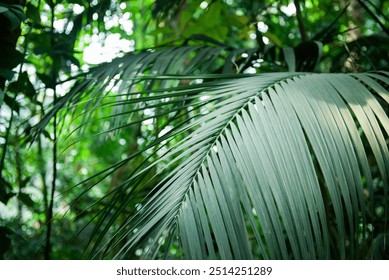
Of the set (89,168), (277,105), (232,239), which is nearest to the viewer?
(232,239)

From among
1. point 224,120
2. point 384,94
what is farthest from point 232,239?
point 384,94

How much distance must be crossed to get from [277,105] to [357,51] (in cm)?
69

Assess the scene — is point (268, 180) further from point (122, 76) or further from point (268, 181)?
point (122, 76)

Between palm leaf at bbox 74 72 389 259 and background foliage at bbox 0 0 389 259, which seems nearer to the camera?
palm leaf at bbox 74 72 389 259

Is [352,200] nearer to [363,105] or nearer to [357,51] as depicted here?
[363,105]

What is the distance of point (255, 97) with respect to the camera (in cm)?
63

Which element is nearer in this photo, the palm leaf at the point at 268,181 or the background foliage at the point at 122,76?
the palm leaf at the point at 268,181

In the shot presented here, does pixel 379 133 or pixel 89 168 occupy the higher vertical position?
pixel 379 133

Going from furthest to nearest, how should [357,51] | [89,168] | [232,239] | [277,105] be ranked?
1. [89,168]
2. [357,51]
3. [277,105]
4. [232,239]

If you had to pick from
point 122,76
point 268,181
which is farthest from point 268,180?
point 122,76

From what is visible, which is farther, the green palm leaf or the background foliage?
the background foliage
